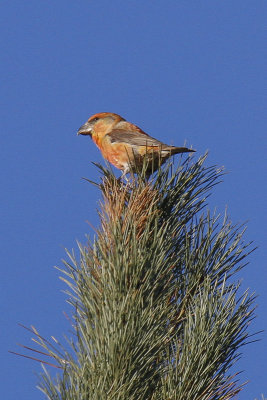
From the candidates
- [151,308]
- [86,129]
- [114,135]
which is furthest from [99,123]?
[151,308]

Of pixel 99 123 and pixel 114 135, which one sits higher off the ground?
pixel 99 123

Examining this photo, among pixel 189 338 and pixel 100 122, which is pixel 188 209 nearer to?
pixel 189 338

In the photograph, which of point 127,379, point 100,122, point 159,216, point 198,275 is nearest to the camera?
point 127,379

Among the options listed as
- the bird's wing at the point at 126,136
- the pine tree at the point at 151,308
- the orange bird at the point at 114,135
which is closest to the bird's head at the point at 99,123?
the orange bird at the point at 114,135

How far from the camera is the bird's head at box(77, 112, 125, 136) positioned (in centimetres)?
598

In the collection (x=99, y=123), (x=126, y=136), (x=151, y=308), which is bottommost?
(x=151, y=308)

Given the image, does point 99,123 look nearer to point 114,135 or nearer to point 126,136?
point 114,135

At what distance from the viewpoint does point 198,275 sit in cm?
271

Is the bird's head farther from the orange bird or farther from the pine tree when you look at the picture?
the pine tree

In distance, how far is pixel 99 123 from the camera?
6.02 meters

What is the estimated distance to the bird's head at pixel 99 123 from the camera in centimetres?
598

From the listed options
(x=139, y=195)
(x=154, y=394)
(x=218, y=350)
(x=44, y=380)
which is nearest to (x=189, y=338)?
(x=218, y=350)

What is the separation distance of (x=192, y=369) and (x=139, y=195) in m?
0.86

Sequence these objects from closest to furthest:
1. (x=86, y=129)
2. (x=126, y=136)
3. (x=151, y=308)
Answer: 1. (x=151, y=308)
2. (x=126, y=136)
3. (x=86, y=129)
